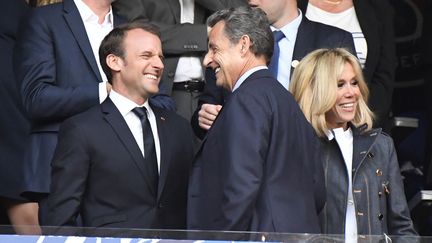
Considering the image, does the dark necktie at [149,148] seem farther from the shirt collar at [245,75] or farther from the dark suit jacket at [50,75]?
the shirt collar at [245,75]

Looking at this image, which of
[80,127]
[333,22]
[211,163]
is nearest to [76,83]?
[80,127]

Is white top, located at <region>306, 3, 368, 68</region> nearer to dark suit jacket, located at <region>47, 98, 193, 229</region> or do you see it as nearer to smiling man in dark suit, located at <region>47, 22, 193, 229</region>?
smiling man in dark suit, located at <region>47, 22, 193, 229</region>

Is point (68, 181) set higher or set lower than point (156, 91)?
lower

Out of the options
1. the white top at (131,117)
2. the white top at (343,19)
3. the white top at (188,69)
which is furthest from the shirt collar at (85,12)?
the white top at (343,19)

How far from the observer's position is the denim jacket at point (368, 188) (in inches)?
261

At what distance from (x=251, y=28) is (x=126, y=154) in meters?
0.85

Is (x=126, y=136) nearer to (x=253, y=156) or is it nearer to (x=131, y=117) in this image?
(x=131, y=117)

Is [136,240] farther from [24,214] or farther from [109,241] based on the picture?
[24,214]

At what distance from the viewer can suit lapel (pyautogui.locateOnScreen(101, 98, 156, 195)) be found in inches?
256

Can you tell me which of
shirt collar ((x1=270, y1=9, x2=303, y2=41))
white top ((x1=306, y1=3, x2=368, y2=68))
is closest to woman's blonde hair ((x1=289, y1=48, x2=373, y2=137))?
shirt collar ((x1=270, y1=9, x2=303, y2=41))

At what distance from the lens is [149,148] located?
21.7 ft

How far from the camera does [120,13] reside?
7.78 meters

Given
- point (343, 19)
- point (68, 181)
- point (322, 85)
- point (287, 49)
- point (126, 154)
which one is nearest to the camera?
point (68, 181)

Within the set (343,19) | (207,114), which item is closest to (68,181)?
(207,114)
